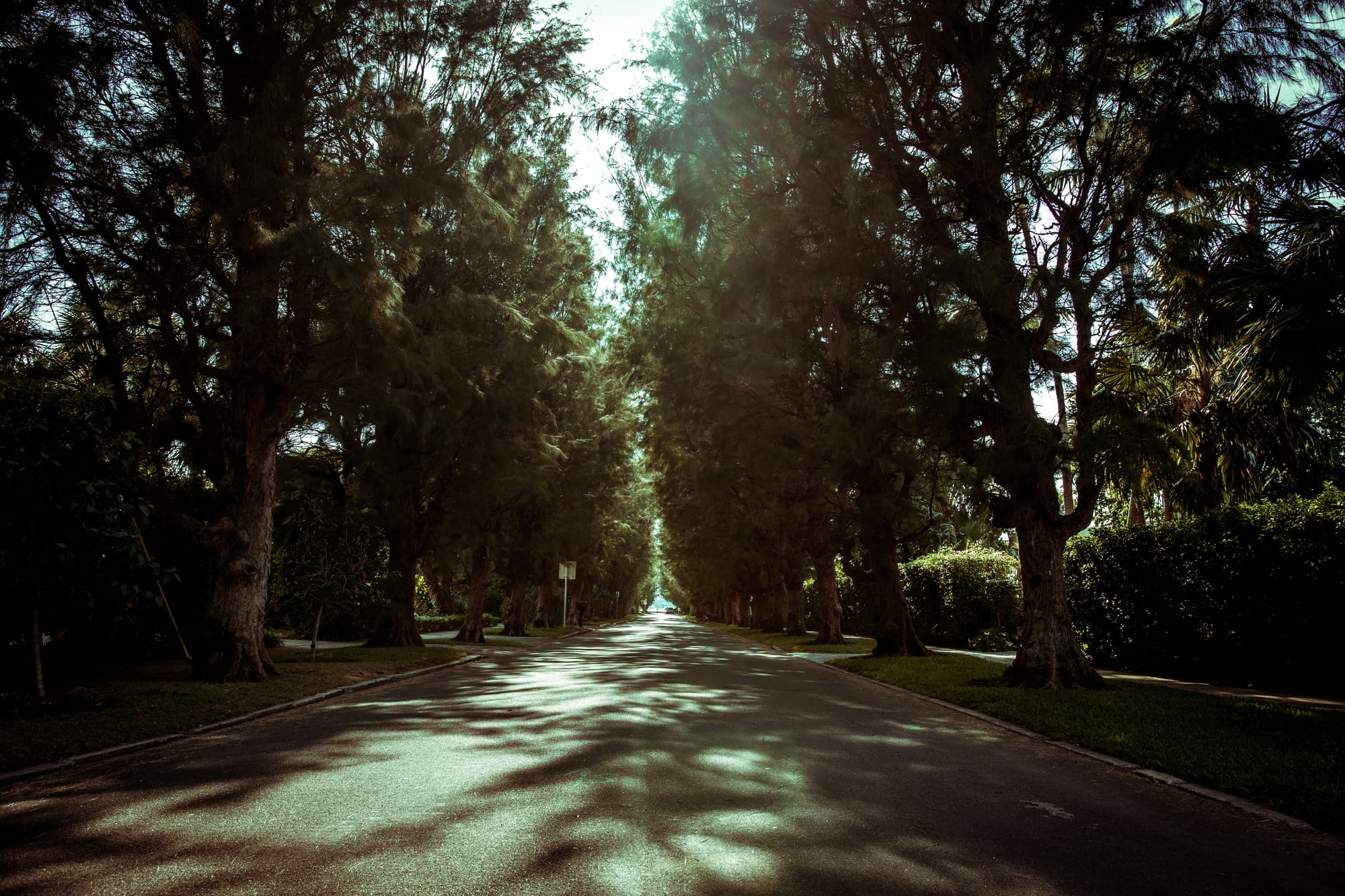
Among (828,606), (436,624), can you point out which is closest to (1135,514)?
(828,606)

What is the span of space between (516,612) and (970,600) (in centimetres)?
1656

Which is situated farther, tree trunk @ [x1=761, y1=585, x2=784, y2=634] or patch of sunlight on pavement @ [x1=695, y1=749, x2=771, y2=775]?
tree trunk @ [x1=761, y1=585, x2=784, y2=634]

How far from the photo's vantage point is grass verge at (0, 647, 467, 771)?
21.1 feet

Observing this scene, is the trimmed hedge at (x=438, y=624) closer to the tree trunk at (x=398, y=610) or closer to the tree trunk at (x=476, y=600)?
the tree trunk at (x=476, y=600)

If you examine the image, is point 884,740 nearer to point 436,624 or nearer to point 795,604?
point 795,604

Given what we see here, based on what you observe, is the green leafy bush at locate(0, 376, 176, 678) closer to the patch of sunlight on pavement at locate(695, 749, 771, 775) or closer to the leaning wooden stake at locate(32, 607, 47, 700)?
the leaning wooden stake at locate(32, 607, 47, 700)

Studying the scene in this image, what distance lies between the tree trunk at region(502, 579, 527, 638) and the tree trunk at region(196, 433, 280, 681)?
17.1 metres

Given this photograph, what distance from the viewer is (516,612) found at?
29422 mm

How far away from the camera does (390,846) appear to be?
3891 millimetres

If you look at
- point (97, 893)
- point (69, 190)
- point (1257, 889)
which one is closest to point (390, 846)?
point (97, 893)

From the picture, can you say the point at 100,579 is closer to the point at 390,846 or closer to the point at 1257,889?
the point at 390,846

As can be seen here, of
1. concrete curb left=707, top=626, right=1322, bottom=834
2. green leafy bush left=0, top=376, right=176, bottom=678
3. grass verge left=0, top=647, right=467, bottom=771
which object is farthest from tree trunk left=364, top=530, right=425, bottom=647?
Answer: concrete curb left=707, top=626, right=1322, bottom=834

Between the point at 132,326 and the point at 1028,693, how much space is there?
14.3 m

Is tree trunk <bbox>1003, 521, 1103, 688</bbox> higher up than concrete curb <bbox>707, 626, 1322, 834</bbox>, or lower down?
higher up
